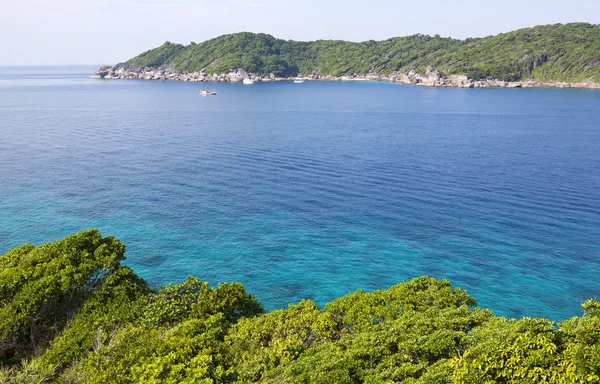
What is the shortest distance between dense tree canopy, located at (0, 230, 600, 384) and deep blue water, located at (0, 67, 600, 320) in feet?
46.6

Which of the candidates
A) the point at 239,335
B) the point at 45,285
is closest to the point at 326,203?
the point at 239,335

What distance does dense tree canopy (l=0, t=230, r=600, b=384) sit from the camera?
17.5 m

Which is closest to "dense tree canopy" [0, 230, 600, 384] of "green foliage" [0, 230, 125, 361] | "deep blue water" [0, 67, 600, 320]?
"green foliage" [0, 230, 125, 361]

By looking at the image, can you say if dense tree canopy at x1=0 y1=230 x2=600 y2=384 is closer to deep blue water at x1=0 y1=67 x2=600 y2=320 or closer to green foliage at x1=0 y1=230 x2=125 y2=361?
green foliage at x1=0 y1=230 x2=125 y2=361

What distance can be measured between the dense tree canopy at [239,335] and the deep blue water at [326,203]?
1420cm

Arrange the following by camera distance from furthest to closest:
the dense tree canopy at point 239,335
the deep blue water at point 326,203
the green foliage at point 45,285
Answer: the deep blue water at point 326,203 < the green foliage at point 45,285 < the dense tree canopy at point 239,335

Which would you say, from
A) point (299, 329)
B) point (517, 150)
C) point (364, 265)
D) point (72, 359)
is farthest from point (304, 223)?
point (517, 150)

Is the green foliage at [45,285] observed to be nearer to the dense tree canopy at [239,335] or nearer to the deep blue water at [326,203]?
the dense tree canopy at [239,335]

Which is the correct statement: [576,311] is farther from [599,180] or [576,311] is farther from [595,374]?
[599,180]

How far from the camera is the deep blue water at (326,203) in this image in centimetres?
4619

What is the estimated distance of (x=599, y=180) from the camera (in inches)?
2879

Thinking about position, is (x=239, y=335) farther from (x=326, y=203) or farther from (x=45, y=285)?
(x=326, y=203)

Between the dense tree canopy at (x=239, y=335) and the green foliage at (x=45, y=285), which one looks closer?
the dense tree canopy at (x=239, y=335)

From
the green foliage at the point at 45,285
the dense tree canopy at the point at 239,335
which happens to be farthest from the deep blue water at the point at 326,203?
the green foliage at the point at 45,285
